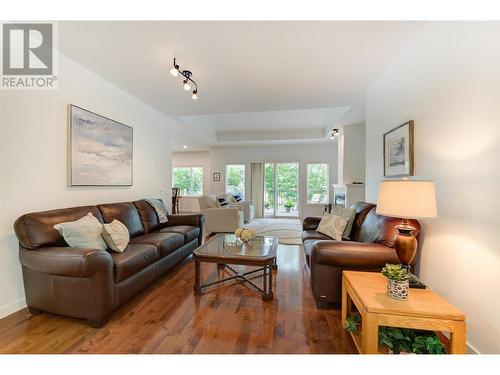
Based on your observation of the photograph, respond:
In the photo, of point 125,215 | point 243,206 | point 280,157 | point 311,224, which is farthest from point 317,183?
A: point 125,215

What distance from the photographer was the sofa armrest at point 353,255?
1.84 metres

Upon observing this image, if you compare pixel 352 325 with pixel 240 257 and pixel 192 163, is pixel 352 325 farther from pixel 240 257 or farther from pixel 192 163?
pixel 192 163

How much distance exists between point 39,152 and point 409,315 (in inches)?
131

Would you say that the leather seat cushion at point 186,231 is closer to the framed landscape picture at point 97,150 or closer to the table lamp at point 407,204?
the framed landscape picture at point 97,150

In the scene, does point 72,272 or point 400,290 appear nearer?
point 400,290

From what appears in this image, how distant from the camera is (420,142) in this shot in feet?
6.52

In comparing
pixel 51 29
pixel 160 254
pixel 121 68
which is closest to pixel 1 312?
pixel 160 254

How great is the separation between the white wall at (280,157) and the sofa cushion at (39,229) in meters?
6.16

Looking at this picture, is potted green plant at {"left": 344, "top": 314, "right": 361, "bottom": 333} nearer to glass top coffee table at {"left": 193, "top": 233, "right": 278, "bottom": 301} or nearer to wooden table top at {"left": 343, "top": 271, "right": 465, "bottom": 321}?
wooden table top at {"left": 343, "top": 271, "right": 465, "bottom": 321}

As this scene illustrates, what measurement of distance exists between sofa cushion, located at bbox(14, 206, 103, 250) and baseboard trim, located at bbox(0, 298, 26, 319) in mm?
610

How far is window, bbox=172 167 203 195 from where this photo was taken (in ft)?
29.6

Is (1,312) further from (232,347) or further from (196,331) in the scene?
(232,347)

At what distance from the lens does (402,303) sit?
1.32 metres
